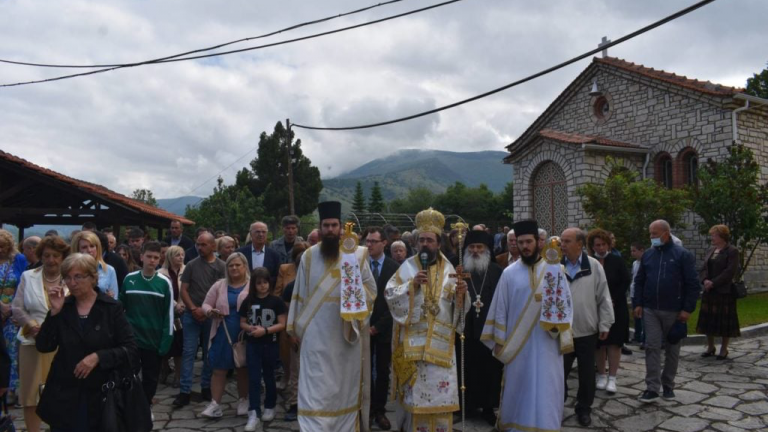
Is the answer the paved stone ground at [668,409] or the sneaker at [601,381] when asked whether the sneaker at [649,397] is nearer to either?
the paved stone ground at [668,409]

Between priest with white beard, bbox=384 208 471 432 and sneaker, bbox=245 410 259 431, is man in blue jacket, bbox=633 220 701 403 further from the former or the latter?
sneaker, bbox=245 410 259 431

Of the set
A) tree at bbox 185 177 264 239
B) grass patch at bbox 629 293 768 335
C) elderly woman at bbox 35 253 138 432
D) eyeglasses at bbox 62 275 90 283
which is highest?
tree at bbox 185 177 264 239

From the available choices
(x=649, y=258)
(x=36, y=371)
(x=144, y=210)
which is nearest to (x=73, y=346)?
(x=36, y=371)

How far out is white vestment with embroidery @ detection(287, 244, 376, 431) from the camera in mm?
4730

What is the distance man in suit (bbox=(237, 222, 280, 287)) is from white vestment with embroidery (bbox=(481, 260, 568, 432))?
120 inches

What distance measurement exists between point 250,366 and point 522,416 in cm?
276

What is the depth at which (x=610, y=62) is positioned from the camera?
18.7 m

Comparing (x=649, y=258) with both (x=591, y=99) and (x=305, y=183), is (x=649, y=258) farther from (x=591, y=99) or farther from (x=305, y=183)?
(x=305, y=183)

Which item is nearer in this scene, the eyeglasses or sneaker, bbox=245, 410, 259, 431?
the eyeglasses

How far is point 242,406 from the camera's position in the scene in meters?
5.98

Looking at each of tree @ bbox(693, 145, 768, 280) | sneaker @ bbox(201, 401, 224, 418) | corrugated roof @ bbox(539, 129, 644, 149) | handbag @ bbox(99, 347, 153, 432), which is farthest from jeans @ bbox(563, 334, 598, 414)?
corrugated roof @ bbox(539, 129, 644, 149)


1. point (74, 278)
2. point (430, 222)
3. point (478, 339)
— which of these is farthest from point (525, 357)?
point (74, 278)

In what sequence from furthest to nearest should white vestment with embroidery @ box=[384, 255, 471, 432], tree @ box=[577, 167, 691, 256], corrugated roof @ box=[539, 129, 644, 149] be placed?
corrugated roof @ box=[539, 129, 644, 149]
tree @ box=[577, 167, 691, 256]
white vestment with embroidery @ box=[384, 255, 471, 432]

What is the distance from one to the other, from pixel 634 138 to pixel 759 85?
13360 millimetres
